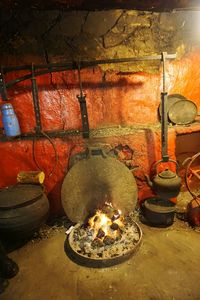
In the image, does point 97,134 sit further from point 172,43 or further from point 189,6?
point 189,6

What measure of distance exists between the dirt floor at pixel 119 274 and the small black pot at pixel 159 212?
24cm

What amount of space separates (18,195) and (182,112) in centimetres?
323

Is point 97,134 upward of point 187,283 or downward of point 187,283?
upward

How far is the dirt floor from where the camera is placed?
2822mm

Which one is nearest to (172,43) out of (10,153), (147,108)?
(147,108)

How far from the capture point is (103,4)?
158 inches

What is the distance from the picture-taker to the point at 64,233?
4.08 meters

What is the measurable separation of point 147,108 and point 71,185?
6.67 feet

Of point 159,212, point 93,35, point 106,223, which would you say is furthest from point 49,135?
point 159,212

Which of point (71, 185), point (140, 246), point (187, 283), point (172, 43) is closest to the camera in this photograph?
point (187, 283)

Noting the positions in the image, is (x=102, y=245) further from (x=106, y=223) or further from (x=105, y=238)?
(x=106, y=223)

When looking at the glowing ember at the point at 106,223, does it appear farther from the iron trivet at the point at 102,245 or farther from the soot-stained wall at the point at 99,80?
the soot-stained wall at the point at 99,80

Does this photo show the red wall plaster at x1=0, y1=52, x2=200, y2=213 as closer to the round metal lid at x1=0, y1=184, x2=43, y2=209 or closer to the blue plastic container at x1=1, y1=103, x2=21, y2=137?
the blue plastic container at x1=1, y1=103, x2=21, y2=137

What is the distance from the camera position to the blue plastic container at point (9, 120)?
3.96m
